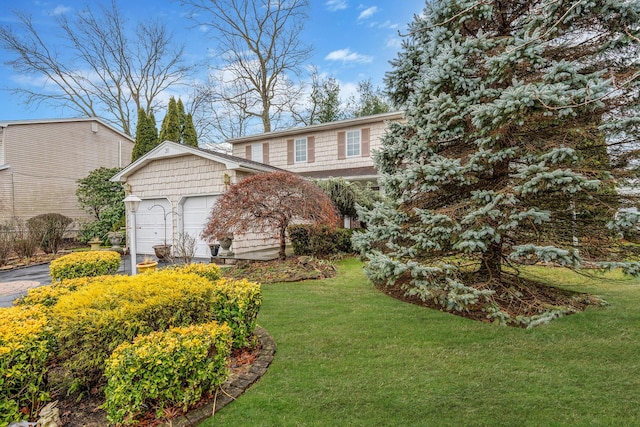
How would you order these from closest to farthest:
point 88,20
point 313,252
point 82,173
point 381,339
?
point 381,339
point 313,252
point 82,173
point 88,20

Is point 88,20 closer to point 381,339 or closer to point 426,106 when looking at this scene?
point 426,106

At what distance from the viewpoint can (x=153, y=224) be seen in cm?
1293

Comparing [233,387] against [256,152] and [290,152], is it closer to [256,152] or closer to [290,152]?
[290,152]

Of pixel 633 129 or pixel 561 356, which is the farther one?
pixel 633 129

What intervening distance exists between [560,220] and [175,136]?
17.9 meters

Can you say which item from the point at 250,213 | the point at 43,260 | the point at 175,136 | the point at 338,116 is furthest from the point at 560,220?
the point at 338,116

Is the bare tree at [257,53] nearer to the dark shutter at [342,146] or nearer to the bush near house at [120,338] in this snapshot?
the dark shutter at [342,146]

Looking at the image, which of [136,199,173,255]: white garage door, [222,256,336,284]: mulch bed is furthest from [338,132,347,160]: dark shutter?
[136,199,173,255]: white garage door

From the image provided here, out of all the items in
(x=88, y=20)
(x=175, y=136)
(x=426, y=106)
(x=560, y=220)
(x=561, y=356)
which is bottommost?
(x=561, y=356)

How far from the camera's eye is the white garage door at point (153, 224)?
12492mm

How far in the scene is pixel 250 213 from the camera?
8.84 metres

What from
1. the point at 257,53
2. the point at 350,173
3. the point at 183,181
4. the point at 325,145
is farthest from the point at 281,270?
the point at 257,53

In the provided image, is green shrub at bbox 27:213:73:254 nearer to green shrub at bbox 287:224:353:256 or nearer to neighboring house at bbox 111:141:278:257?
neighboring house at bbox 111:141:278:257

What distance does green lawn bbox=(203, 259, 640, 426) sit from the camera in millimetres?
2691
